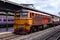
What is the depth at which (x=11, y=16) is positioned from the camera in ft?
160

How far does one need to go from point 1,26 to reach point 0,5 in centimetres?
1929

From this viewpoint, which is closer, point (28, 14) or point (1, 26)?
point (28, 14)

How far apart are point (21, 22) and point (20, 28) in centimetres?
76

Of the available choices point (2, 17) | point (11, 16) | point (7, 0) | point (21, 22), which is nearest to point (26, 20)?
point (21, 22)

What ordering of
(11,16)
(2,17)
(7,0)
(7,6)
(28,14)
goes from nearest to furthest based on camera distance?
1. (28,14)
2. (7,0)
3. (7,6)
4. (2,17)
5. (11,16)

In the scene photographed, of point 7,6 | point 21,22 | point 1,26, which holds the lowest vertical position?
point 1,26

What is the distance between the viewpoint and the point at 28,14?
24.2 m

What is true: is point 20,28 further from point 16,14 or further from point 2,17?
point 2,17

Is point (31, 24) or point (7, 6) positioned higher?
point (7, 6)

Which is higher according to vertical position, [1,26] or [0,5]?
[0,5]

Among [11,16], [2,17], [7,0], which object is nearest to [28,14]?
[7,0]

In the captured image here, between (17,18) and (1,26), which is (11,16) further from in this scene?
(17,18)

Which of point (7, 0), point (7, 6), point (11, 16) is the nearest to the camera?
point (7, 0)

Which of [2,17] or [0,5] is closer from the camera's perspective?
[0,5]
